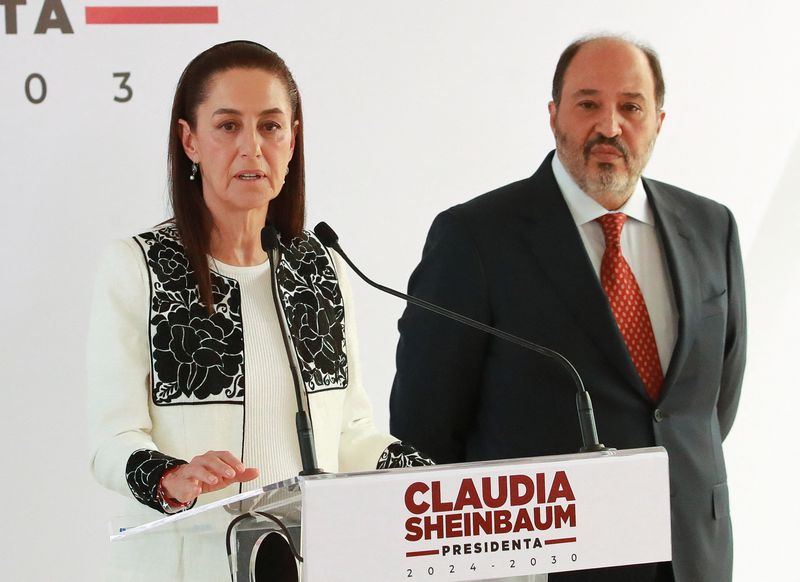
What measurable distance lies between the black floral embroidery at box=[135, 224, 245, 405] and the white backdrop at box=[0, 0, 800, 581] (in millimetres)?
911

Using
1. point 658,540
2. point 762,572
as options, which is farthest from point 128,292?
point 762,572

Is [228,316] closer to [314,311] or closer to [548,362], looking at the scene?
[314,311]

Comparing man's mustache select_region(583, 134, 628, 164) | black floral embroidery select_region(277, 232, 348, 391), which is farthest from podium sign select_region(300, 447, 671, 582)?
man's mustache select_region(583, 134, 628, 164)

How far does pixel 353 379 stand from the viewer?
6.57 feet

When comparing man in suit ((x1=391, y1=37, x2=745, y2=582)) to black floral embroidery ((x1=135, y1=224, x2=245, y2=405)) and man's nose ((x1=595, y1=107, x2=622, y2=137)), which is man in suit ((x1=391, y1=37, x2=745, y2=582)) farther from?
black floral embroidery ((x1=135, y1=224, x2=245, y2=405))

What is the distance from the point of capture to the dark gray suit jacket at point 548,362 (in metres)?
2.25

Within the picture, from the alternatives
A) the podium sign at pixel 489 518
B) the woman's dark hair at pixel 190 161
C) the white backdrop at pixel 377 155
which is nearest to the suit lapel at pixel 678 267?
the white backdrop at pixel 377 155

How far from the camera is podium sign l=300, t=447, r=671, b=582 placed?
1.20 m

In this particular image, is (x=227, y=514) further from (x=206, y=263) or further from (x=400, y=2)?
(x=400, y=2)

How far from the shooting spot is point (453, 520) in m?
1.26

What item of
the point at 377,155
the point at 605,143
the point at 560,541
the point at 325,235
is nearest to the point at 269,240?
the point at 325,235

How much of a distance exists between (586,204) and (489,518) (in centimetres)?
129

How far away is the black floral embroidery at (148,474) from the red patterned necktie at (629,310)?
110 centimetres

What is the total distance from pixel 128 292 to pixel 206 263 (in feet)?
0.52
